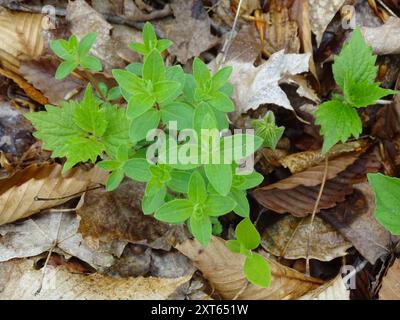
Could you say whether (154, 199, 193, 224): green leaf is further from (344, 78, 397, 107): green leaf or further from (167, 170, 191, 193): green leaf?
(344, 78, 397, 107): green leaf

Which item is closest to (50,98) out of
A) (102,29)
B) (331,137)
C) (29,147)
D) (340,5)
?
(29,147)

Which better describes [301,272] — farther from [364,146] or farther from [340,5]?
[340,5]

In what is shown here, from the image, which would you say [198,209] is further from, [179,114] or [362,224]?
[362,224]

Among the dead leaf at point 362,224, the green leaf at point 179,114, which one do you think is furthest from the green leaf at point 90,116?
the dead leaf at point 362,224

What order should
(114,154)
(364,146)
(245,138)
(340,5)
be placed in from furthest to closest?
(340,5) < (364,146) < (114,154) < (245,138)

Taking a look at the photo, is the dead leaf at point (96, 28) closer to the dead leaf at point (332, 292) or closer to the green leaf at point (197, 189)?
the green leaf at point (197, 189)

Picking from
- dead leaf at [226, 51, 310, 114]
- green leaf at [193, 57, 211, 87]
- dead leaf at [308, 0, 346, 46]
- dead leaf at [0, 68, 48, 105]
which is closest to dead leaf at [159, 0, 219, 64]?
dead leaf at [226, 51, 310, 114]
